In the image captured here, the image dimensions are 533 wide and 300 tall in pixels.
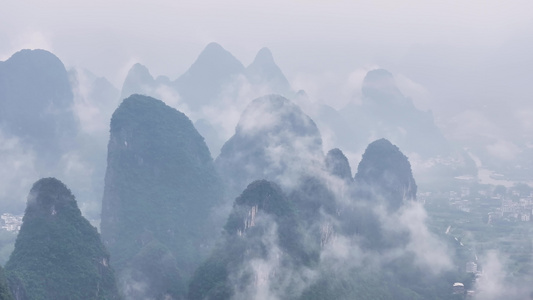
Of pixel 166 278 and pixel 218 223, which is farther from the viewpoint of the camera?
pixel 218 223

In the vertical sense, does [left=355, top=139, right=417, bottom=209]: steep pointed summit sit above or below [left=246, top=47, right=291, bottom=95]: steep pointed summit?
below

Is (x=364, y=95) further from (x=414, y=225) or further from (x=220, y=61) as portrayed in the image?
(x=414, y=225)

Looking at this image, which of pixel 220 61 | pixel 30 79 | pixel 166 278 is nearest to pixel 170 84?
pixel 220 61

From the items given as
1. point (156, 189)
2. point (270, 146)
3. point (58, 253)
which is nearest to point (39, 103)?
point (270, 146)

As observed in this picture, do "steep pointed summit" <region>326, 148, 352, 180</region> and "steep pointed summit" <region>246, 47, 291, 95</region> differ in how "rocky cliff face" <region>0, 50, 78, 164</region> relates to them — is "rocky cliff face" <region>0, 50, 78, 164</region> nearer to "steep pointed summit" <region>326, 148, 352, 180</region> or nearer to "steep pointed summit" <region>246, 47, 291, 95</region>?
"steep pointed summit" <region>246, 47, 291, 95</region>

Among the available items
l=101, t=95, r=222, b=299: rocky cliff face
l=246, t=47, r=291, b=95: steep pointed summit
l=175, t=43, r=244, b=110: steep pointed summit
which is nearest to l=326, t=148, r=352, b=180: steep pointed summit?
l=101, t=95, r=222, b=299: rocky cliff face

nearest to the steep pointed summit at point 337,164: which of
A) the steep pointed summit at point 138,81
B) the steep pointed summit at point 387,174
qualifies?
the steep pointed summit at point 387,174

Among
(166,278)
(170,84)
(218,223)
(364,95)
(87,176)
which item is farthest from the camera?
(364,95)

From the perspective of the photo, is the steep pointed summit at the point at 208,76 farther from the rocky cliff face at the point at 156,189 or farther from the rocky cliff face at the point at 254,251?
the rocky cliff face at the point at 254,251
